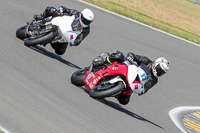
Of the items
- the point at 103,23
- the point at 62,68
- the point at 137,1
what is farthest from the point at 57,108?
the point at 137,1

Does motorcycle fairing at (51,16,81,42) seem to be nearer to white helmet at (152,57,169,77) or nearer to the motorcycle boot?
the motorcycle boot

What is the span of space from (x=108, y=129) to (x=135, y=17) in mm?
10811

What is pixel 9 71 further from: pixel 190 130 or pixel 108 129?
pixel 190 130

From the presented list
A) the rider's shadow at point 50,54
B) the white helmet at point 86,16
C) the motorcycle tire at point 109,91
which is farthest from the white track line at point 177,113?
the white helmet at point 86,16

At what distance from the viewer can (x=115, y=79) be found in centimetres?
883

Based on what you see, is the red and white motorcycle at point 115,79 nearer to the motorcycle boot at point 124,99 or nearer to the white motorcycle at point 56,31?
the motorcycle boot at point 124,99

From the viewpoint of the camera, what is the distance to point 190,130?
33.6ft

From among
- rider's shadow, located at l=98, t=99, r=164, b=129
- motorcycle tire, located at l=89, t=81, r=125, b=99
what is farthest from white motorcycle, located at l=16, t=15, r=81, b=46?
motorcycle tire, located at l=89, t=81, r=125, b=99

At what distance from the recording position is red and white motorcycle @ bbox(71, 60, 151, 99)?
871 centimetres

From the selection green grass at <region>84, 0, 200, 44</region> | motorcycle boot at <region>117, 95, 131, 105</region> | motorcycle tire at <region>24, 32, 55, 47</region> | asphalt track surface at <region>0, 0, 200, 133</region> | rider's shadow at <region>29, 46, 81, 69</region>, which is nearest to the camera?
asphalt track surface at <region>0, 0, 200, 133</region>

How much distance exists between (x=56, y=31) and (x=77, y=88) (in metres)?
1.88

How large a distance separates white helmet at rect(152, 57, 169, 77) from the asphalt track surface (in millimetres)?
1106

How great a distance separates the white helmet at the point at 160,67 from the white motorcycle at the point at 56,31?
2438mm

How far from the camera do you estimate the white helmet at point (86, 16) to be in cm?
1016
